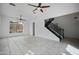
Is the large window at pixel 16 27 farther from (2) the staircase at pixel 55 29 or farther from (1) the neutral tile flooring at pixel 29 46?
(2) the staircase at pixel 55 29

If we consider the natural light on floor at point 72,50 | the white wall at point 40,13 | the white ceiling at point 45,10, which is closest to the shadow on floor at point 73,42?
the natural light on floor at point 72,50

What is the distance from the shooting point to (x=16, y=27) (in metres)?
2.66

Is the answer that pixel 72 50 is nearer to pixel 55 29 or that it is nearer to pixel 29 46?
pixel 55 29

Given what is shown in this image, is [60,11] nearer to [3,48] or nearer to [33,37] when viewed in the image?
Result: [33,37]

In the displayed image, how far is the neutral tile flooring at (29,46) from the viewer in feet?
8.02

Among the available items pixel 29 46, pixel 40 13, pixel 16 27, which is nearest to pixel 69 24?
pixel 40 13

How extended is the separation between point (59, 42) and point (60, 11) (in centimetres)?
78

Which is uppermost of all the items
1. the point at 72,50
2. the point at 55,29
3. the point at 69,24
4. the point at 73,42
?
the point at 69,24

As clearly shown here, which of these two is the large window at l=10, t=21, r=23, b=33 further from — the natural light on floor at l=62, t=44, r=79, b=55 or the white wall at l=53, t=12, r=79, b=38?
the natural light on floor at l=62, t=44, r=79, b=55

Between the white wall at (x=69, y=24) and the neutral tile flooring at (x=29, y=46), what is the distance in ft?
1.04

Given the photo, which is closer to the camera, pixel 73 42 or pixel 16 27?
pixel 73 42

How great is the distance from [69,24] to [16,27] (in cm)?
138
